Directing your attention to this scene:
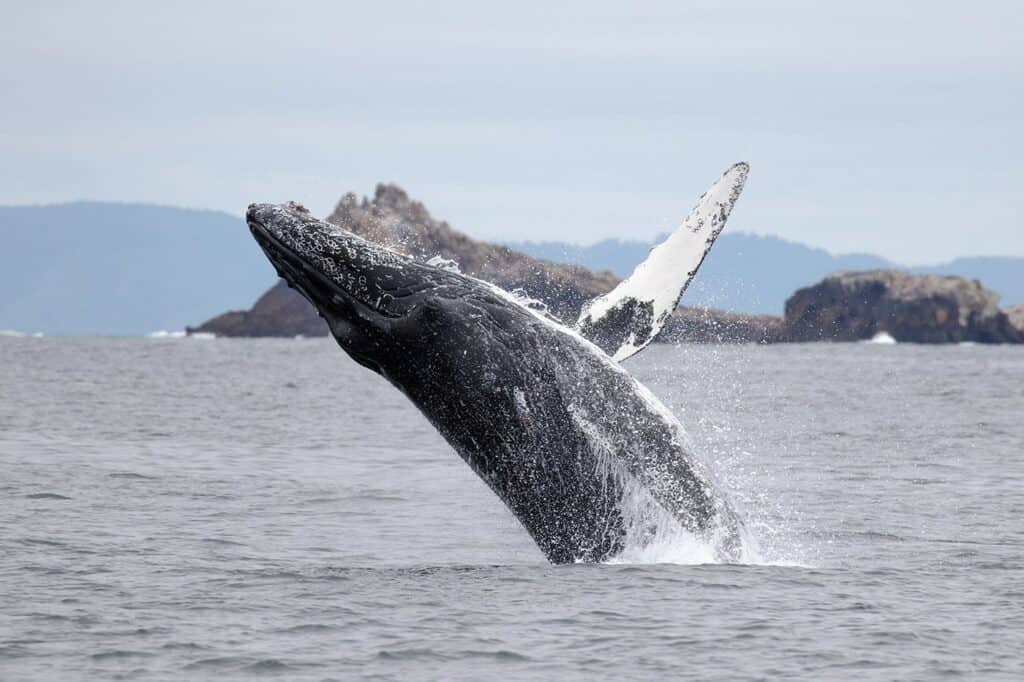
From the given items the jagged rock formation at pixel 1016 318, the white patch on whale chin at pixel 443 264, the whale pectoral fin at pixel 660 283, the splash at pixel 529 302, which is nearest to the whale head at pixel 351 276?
the white patch on whale chin at pixel 443 264

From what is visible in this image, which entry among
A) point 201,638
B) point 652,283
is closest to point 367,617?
point 201,638

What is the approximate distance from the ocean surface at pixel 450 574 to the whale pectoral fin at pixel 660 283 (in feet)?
3.77

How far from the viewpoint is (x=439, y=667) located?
961 cm

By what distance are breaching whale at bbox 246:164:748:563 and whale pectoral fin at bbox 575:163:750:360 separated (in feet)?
0.83

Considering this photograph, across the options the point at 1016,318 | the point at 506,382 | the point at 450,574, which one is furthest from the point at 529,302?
the point at 1016,318

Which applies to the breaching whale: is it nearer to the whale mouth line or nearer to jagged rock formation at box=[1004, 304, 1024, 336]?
the whale mouth line

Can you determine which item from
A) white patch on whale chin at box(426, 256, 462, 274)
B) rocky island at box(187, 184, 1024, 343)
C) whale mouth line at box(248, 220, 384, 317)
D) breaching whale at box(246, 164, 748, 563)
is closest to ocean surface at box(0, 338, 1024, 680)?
breaching whale at box(246, 164, 748, 563)

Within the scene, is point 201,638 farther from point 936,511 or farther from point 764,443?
point 764,443

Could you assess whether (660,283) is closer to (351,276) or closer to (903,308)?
(351,276)

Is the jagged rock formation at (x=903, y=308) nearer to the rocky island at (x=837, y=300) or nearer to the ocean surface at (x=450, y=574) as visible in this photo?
the rocky island at (x=837, y=300)

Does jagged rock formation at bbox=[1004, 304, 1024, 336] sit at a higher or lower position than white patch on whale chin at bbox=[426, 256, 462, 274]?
higher

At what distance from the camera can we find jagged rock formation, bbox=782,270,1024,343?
527 feet

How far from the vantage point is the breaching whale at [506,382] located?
11.4 m

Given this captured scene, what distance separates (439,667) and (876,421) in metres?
27.4
